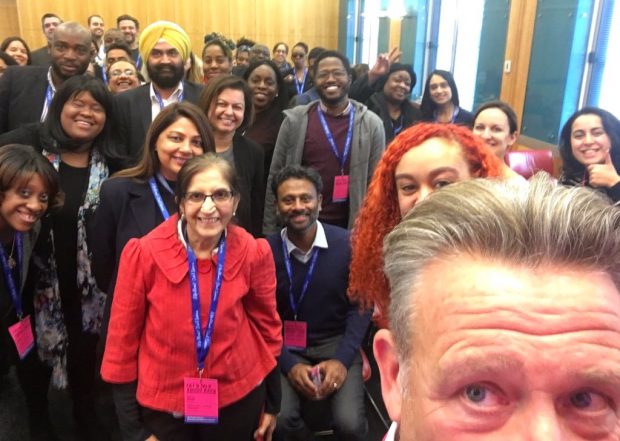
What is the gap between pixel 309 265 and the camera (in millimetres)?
2529

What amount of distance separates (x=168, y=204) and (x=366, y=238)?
944 millimetres

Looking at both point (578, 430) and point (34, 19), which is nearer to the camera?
point (578, 430)

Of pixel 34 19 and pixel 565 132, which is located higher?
pixel 34 19

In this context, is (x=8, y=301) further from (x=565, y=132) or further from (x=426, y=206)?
(x=565, y=132)

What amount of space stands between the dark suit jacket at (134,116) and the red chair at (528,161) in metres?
2.30

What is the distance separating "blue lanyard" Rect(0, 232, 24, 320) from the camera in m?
2.12

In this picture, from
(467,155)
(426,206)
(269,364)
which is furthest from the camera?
(269,364)

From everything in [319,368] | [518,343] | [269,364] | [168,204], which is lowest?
[319,368]

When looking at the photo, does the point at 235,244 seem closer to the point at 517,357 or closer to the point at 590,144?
the point at 517,357

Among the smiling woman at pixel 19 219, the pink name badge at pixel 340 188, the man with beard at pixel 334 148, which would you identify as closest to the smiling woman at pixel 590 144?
the man with beard at pixel 334 148

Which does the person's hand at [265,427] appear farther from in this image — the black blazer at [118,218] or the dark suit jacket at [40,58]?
the dark suit jacket at [40,58]

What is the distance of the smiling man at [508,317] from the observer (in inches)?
26.4

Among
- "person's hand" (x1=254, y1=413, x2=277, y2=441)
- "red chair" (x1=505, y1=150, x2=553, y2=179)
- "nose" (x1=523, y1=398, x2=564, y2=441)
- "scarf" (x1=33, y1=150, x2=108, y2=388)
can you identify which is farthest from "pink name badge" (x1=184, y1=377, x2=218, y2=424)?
→ "red chair" (x1=505, y1=150, x2=553, y2=179)

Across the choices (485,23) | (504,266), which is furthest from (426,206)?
(485,23)
